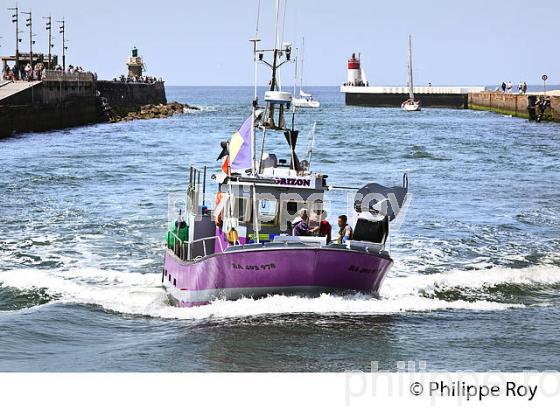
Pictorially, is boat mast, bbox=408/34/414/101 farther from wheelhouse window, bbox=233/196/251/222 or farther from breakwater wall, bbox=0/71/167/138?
wheelhouse window, bbox=233/196/251/222

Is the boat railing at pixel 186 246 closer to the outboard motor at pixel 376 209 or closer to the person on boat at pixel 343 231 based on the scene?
the person on boat at pixel 343 231

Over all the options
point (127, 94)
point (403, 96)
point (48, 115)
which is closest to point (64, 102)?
point (48, 115)

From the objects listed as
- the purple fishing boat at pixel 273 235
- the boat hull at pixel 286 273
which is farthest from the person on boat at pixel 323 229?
the boat hull at pixel 286 273

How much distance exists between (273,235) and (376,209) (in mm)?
1975

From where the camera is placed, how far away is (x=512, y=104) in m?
108

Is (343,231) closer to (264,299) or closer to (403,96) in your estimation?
(264,299)

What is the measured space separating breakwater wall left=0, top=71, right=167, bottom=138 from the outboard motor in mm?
51009

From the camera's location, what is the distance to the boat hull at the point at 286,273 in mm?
17953

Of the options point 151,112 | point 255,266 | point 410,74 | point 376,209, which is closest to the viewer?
point 255,266

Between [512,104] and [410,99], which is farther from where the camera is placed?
[410,99]

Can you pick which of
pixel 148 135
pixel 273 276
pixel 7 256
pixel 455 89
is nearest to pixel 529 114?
pixel 148 135

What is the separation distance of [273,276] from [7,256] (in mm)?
10948

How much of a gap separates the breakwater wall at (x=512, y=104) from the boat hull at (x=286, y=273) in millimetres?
72097

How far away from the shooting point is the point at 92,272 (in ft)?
81.5
